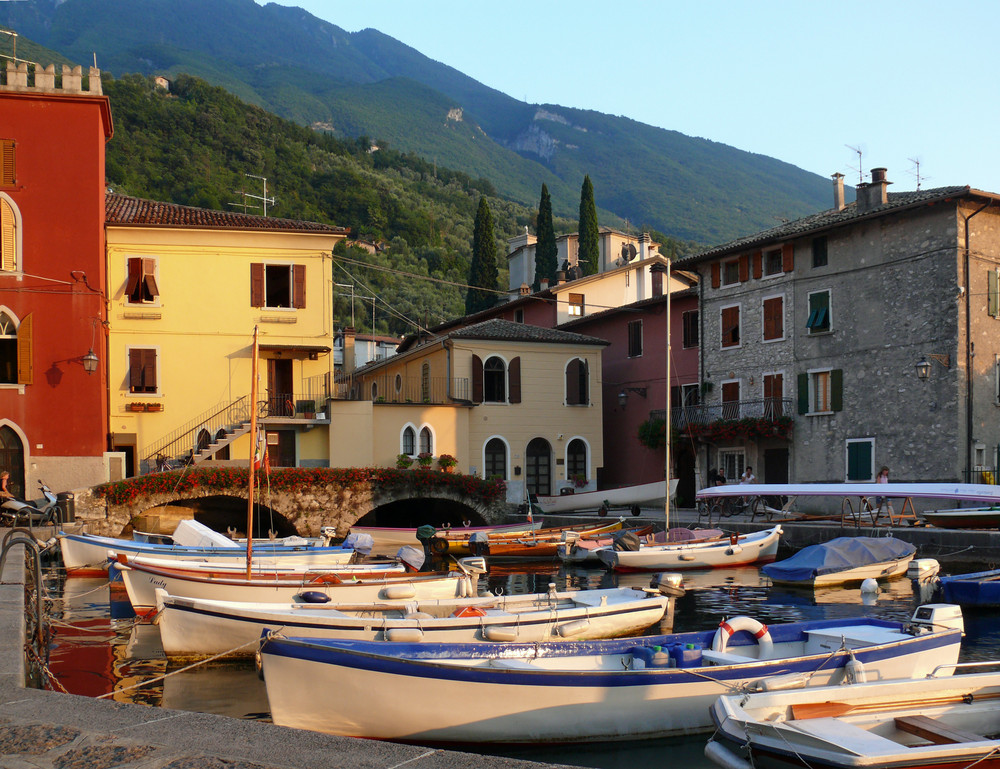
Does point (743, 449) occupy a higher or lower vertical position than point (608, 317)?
lower

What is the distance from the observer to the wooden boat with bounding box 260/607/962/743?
9484mm

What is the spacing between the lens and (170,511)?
31.6 meters

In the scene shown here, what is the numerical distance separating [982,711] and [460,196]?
10323cm

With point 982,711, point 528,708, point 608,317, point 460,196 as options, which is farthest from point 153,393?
point 460,196

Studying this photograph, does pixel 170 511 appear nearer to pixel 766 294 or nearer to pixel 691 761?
pixel 766 294

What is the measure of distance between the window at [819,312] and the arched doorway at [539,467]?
11752 millimetres

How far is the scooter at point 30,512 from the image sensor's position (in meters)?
26.4

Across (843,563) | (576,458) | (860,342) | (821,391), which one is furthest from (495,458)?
(843,563)

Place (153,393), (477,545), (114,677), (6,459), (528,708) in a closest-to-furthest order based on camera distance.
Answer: (528,708), (114,677), (477,545), (6,459), (153,393)

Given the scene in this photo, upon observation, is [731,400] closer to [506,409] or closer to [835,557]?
[506,409]

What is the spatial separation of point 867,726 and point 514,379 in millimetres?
31777

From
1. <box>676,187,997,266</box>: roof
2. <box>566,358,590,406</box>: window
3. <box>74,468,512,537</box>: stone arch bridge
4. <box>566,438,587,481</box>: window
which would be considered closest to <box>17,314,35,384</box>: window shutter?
<box>74,468,512,537</box>: stone arch bridge

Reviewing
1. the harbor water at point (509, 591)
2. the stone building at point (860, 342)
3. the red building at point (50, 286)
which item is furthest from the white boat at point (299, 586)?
the stone building at point (860, 342)

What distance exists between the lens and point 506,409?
1532 inches
